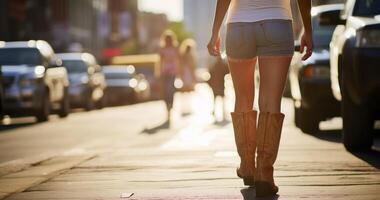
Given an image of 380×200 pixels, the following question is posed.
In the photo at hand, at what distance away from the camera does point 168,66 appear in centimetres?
1911

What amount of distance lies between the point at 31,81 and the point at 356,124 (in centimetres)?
1282

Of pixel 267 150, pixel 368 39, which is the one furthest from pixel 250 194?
pixel 368 39

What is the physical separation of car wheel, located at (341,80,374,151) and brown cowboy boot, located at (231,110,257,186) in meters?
2.43

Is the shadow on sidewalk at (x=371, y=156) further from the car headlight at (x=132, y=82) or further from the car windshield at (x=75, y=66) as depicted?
the car headlight at (x=132, y=82)

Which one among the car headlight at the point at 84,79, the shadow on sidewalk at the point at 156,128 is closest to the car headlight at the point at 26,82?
the shadow on sidewalk at the point at 156,128

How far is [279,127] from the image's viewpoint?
19.1ft

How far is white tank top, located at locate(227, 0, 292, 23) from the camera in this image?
19.2ft

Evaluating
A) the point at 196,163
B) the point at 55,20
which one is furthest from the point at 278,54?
the point at 55,20

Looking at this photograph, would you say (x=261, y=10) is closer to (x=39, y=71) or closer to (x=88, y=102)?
(x=39, y=71)

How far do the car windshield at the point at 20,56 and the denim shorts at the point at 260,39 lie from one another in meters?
15.7

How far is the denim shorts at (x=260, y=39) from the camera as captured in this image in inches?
228

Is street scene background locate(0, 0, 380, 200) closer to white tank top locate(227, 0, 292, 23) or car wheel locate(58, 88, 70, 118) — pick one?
car wheel locate(58, 88, 70, 118)

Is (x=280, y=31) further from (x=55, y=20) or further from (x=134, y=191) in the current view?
(x=55, y=20)

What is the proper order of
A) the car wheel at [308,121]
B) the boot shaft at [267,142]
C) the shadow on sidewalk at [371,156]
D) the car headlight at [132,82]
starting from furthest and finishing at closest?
the car headlight at [132,82], the car wheel at [308,121], the shadow on sidewalk at [371,156], the boot shaft at [267,142]
